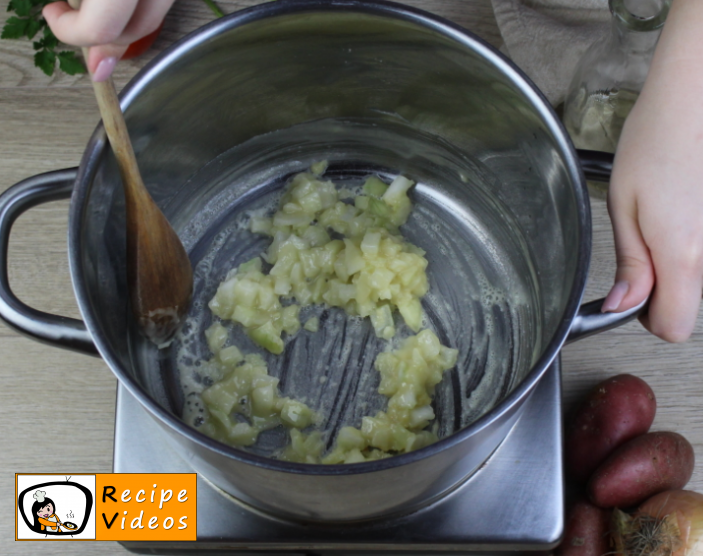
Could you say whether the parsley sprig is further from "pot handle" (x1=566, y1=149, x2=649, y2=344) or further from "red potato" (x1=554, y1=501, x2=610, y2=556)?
"red potato" (x1=554, y1=501, x2=610, y2=556)

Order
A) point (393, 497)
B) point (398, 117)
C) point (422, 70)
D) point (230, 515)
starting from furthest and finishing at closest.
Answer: point (398, 117) → point (422, 70) → point (230, 515) → point (393, 497)

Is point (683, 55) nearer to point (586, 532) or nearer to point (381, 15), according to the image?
point (381, 15)

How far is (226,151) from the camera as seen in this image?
1.13m

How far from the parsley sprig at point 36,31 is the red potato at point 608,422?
988 mm

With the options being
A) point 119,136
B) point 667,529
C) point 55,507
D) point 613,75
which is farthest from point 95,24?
point 667,529

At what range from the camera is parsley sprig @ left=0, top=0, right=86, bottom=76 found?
43.8 inches

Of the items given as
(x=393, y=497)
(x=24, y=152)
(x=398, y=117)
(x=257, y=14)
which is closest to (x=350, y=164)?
(x=398, y=117)

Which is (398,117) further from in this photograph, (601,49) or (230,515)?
(230,515)

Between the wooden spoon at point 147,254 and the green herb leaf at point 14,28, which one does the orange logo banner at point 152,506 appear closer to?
the wooden spoon at point 147,254

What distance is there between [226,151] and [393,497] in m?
0.66

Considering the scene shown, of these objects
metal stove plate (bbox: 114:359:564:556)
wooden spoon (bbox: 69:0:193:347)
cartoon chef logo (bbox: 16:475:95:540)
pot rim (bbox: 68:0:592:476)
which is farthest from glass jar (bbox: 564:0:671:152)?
cartoon chef logo (bbox: 16:475:95:540)

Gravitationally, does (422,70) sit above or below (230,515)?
above

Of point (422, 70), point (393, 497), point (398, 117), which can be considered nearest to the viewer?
point (393, 497)

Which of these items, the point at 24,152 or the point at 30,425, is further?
the point at 24,152
